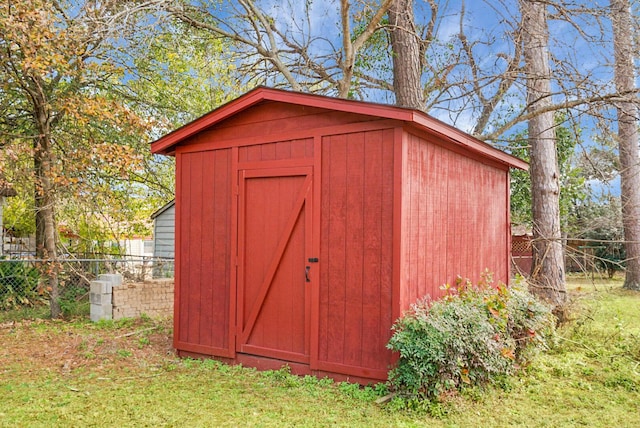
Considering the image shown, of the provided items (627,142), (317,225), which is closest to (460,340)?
(317,225)

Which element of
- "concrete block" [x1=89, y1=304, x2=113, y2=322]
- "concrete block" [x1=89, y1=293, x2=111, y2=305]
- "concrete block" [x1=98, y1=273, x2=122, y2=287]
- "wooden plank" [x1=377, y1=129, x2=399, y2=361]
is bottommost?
"concrete block" [x1=89, y1=304, x2=113, y2=322]

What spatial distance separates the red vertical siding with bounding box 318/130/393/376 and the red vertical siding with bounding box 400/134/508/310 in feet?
0.66

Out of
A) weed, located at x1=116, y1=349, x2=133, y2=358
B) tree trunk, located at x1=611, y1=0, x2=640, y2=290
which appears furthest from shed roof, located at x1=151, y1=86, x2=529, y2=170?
weed, located at x1=116, y1=349, x2=133, y2=358

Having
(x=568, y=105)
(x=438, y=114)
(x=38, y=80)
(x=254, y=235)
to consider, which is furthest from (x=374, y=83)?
(x=38, y=80)

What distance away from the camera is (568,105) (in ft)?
21.0

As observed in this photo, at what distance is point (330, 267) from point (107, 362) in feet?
9.85

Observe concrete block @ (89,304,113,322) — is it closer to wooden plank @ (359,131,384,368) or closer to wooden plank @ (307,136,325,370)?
wooden plank @ (307,136,325,370)

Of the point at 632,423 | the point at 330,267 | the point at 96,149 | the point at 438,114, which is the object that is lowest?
the point at 632,423

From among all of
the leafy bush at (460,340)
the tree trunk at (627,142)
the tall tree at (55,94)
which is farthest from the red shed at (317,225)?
the tall tree at (55,94)

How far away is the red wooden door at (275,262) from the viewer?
518 centimetres

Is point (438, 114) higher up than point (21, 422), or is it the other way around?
point (438, 114)

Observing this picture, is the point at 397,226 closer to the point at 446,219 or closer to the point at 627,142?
the point at 446,219

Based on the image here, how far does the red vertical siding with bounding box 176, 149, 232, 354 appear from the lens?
5.84 meters

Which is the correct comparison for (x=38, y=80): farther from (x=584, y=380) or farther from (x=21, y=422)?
(x=584, y=380)
